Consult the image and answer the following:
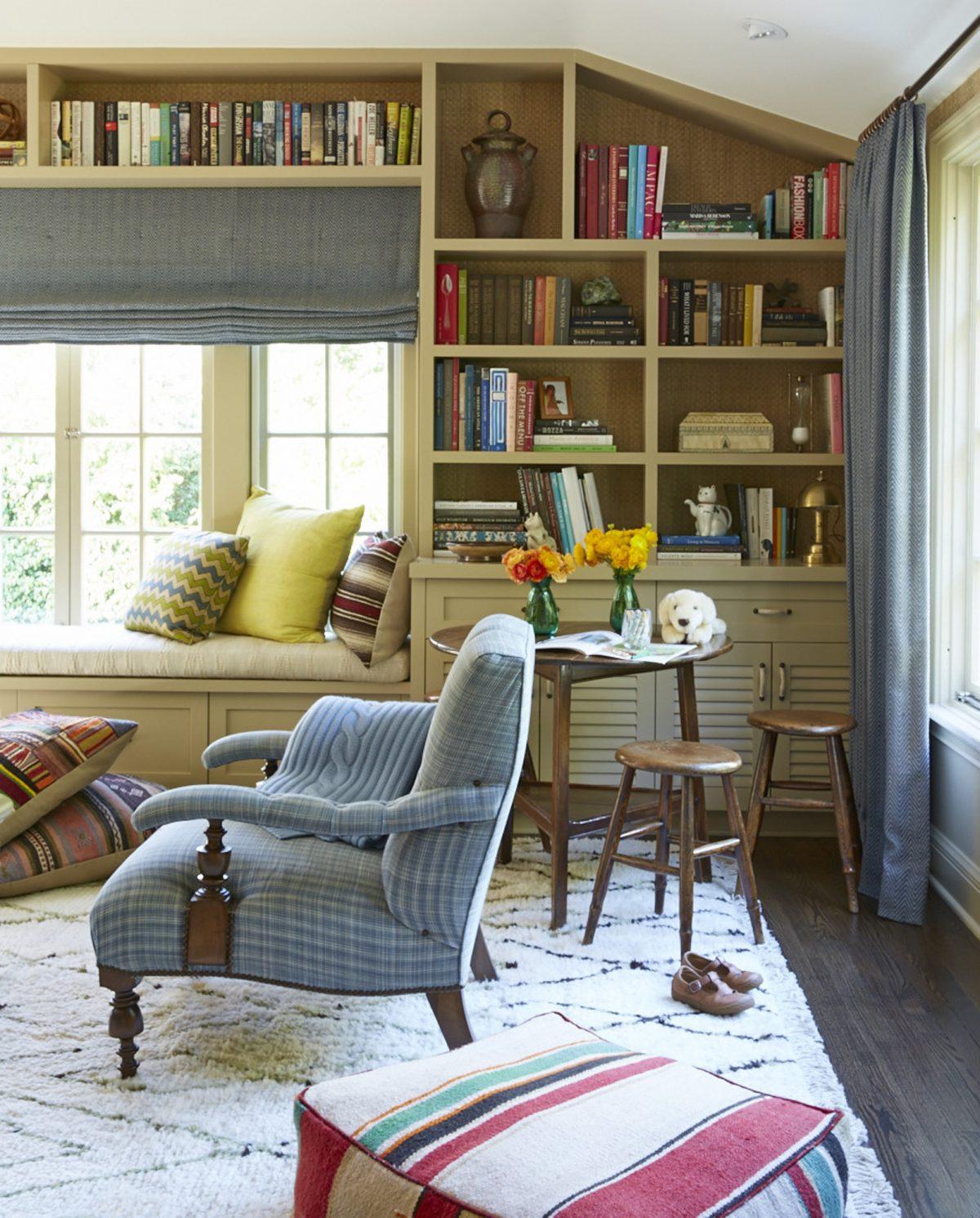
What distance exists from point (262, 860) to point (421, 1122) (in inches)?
35.2

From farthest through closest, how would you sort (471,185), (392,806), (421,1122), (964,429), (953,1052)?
(471,185) → (964,429) → (953,1052) → (392,806) → (421,1122)

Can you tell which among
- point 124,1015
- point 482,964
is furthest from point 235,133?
point 124,1015

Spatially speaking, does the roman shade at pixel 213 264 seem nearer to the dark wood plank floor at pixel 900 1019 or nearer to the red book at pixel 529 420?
the red book at pixel 529 420

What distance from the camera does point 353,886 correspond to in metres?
2.44

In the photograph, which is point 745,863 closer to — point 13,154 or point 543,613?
point 543,613

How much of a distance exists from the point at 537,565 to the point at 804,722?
891 millimetres

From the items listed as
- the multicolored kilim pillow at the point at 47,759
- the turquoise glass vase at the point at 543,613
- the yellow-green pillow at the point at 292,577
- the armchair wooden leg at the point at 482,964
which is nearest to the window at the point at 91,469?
the yellow-green pillow at the point at 292,577

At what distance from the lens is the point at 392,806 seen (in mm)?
2391

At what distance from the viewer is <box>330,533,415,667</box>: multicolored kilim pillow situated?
4332mm

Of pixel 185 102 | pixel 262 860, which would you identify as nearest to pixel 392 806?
pixel 262 860

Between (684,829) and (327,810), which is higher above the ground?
(327,810)

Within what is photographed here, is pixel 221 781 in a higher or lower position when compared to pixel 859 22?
lower

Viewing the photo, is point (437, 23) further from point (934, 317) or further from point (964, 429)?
point (964, 429)

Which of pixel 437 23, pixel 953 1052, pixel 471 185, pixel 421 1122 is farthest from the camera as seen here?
pixel 471 185
